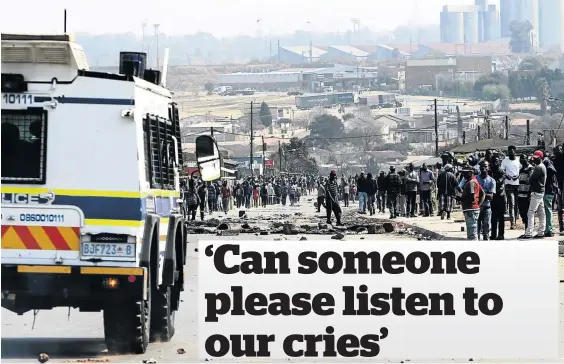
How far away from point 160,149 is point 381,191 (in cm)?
3422

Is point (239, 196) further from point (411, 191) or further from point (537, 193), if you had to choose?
point (537, 193)

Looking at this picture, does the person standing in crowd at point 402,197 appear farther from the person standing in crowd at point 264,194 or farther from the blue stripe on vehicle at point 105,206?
the person standing in crowd at point 264,194

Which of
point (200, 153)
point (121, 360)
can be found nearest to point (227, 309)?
point (121, 360)

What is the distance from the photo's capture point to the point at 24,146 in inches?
453

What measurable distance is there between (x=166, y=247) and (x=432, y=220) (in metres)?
23.2

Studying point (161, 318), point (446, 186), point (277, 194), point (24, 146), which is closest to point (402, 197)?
point (446, 186)

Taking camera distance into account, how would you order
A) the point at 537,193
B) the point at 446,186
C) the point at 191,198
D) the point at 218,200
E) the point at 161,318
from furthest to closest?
the point at 218,200 → the point at 191,198 → the point at 446,186 → the point at 537,193 → the point at 161,318

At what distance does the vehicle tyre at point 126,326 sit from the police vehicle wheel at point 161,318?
0.92 m

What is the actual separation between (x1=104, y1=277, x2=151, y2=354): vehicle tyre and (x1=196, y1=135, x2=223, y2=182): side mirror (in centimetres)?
199

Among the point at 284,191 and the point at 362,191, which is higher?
the point at 284,191

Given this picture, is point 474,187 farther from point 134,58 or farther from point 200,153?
point 134,58

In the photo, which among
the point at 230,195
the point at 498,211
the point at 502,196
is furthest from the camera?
the point at 230,195

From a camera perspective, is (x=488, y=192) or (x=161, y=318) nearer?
(x=161, y=318)

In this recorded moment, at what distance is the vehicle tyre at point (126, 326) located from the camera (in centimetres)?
1192
